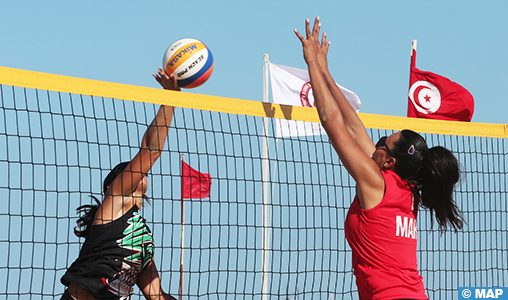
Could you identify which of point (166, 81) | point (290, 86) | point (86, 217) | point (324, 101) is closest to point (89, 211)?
point (86, 217)

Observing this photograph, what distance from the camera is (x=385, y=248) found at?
3.21 metres

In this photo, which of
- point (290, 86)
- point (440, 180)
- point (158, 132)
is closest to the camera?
point (440, 180)

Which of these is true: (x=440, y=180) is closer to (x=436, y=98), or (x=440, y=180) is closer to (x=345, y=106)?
(x=345, y=106)

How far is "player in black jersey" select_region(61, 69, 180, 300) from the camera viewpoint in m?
3.88

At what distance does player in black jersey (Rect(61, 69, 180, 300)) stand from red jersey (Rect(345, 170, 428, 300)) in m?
1.44

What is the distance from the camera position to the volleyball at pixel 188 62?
4359 millimetres

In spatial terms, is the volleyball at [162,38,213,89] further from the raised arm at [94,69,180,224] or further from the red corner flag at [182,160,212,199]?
the red corner flag at [182,160,212,199]

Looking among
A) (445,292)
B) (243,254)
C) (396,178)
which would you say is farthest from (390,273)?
(445,292)

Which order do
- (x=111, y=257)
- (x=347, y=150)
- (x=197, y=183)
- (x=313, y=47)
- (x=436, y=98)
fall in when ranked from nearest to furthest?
(x=347, y=150) → (x=313, y=47) → (x=111, y=257) → (x=436, y=98) → (x=197, y=183)

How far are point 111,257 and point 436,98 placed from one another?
7124mm

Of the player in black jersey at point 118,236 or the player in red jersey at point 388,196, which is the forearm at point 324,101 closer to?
the player in red jersey at point 388,196

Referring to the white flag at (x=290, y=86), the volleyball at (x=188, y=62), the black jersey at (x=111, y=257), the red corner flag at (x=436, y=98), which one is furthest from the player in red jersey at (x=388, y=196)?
the white flag at (x=290, y=86)

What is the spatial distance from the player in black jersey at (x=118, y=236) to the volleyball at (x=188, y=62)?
17.3 inches

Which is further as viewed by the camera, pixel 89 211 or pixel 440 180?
pixel 89 211
